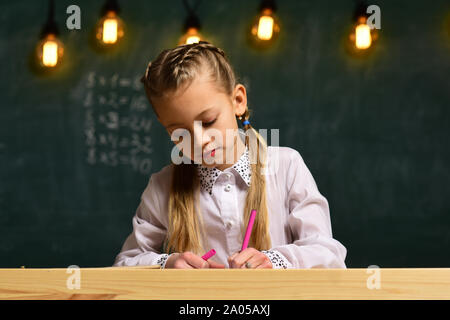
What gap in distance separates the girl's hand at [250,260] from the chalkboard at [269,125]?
1.67 metres

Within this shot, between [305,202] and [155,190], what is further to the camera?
[155,190]

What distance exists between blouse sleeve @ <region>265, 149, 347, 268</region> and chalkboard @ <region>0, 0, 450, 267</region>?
1373 millimetres

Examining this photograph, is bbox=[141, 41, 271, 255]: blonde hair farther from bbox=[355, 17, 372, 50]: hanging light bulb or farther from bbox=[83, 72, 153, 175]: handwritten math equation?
bbox=[355, 17, 372, 50]: hanging light bulb

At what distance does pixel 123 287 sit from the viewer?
54cm

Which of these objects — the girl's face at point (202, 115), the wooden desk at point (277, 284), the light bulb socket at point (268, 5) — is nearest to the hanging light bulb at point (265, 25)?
the light bulb socket at point (268, 5)

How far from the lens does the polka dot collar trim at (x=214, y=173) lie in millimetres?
1138

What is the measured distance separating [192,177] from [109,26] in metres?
1.66

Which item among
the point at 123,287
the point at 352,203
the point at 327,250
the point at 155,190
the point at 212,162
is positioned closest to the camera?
the point at 123,287

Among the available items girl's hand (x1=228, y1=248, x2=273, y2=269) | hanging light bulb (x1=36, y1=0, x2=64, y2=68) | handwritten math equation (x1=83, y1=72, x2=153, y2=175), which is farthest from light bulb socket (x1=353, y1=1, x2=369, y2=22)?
girl's hand (x1=228, y1=248, x2=273, y2=269)

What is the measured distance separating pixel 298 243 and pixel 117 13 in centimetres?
197

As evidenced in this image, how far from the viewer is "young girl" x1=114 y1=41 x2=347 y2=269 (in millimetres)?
1001

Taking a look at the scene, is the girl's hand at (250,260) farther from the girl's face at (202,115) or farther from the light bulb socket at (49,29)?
the light bulb socket at (49,29)

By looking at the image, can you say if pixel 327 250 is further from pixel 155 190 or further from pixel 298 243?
pixel 155 190

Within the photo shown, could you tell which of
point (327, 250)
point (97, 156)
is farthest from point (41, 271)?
point (97, 156)
